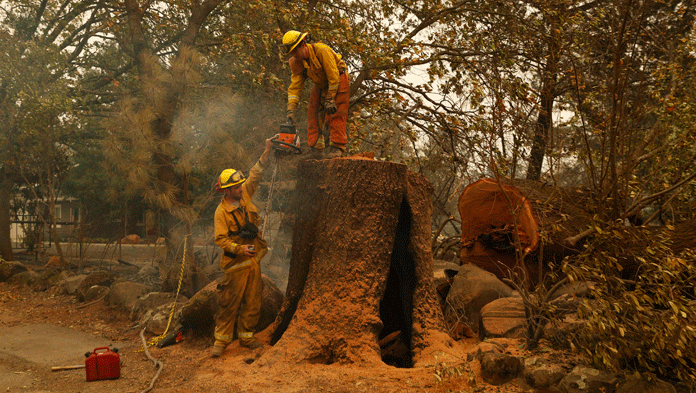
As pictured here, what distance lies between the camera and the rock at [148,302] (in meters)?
7.35

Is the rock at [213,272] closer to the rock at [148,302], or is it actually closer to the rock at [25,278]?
the rock at [148,302]

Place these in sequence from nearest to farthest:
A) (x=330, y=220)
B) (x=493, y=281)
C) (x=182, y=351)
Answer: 1. (x=330, y=220)
2. (x=182, y=351)
3. (x=493, y=281)

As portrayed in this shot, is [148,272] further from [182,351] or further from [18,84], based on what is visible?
[182,351]

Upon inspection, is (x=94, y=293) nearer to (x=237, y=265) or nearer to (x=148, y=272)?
(x=148, y=272)

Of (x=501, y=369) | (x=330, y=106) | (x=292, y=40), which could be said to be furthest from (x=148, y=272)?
(x=501, y=369)

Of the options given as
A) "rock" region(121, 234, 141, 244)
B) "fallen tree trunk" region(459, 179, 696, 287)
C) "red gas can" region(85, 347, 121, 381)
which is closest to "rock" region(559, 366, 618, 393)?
"fallen tree trunk" region(459, 179, 696, 287)

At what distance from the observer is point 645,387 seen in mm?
3174

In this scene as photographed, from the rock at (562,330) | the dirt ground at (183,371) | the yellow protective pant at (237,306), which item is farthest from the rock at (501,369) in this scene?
the yellow protective pant at (237,306)

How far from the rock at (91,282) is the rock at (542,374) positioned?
8312 millimetres

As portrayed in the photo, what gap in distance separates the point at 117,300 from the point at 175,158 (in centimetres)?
299

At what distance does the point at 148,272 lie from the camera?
12070 mm

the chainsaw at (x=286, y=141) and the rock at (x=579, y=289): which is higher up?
the chainsaw at (x=286, y=141)

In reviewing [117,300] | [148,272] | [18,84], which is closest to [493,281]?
[117,300]

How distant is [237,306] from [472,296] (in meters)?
2.83
